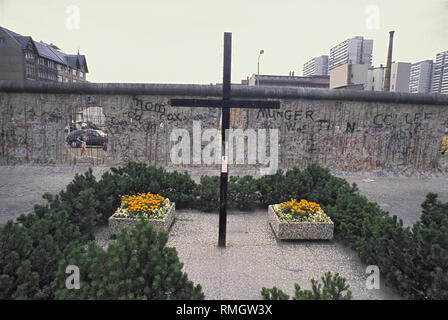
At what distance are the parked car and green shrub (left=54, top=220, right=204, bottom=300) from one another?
32.2ft

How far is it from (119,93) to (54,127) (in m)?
3.12

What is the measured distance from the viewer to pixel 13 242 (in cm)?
352

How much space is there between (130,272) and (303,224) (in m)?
4.01

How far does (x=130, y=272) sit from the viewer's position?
315 cm

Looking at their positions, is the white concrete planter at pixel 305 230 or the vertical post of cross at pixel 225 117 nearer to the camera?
the vertical post of cross at pixel 225 117

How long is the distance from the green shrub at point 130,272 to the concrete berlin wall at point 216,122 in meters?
9.32

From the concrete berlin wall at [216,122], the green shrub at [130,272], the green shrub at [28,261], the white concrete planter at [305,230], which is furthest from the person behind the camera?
the concrete berlin wall at [216,122]

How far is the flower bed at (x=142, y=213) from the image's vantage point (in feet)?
20.7

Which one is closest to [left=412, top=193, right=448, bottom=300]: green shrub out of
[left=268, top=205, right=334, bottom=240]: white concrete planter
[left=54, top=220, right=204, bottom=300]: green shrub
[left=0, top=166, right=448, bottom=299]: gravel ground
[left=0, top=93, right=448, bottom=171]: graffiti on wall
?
[left=0, top=166, right=448, bottom=299]: gravel ground

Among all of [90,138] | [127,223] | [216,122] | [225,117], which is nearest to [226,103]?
[225,117]

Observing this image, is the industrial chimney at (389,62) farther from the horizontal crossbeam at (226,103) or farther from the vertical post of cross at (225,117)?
the vertical post of cross at (225,117)

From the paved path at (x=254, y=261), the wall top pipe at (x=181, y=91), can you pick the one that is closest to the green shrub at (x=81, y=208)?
the paved path at (x=254, y=261)
